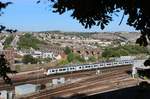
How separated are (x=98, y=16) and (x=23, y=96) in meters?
27.0

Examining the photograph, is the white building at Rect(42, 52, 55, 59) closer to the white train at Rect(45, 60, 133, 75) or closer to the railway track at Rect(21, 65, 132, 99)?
the white train at Rect(45, 60, 133, 75)

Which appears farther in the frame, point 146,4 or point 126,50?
point 126,50

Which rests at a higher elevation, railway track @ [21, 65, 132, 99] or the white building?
railway track @ [21, 65, 132, 99]

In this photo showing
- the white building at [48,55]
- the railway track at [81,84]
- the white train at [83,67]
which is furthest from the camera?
the white building at [48,55]

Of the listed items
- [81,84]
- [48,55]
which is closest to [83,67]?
[81,84]

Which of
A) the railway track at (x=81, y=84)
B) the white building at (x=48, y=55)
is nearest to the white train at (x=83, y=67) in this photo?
the railway track at (x=81, y=84)

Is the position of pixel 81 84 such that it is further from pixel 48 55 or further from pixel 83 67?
pixel 48 55

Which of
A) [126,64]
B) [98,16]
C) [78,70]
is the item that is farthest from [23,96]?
[126,64]

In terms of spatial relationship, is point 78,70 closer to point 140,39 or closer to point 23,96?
point 23,96

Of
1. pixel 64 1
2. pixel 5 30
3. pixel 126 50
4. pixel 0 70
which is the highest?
pixel 64 1

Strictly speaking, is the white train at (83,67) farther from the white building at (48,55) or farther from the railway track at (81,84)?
the white building at (48,55)

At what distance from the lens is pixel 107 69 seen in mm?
57844

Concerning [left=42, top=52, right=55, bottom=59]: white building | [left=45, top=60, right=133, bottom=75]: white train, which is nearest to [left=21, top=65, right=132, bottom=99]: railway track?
[left=45, top=60, right=133, bottom=75]: white train

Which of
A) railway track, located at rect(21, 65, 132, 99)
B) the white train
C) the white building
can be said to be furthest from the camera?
the white building
